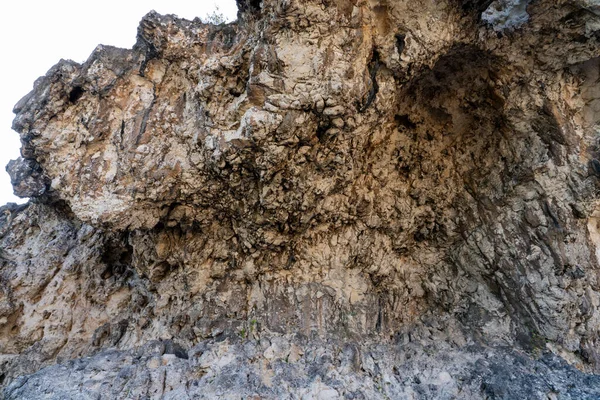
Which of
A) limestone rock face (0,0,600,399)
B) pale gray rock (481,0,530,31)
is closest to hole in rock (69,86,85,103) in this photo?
limestone rock face (0,0,600,399)

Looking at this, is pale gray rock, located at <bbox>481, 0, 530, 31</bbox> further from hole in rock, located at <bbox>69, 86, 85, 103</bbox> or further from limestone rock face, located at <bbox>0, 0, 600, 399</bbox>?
hole in rock, located at <bbox>69, 86, 85, 103</bbox>

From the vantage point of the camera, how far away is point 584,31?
4562 mm

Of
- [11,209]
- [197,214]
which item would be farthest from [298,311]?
[11,209]

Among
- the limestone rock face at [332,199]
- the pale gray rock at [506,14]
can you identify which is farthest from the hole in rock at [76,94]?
the pale gray rock at [506,14]

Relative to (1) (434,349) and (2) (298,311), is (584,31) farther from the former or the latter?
(2) (298,311)

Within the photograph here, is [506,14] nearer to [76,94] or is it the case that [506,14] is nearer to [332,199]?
[332,199]

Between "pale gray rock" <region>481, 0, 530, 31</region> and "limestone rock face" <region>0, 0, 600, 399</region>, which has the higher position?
"pale gray rock" <region>481, 0, 530, 31</region>

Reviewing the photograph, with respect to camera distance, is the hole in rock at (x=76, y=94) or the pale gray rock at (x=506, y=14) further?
Result: the hole in rock at (x=76, y=94)

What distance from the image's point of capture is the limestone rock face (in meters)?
4.70

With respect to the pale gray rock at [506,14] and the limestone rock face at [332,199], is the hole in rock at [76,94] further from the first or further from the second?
the pale gray rock at [506,14]

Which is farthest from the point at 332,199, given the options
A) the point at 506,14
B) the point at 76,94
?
the point at 76,94

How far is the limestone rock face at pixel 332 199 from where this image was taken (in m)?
4.70

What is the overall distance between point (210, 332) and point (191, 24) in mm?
4884

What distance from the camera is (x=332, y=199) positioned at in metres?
5.65
